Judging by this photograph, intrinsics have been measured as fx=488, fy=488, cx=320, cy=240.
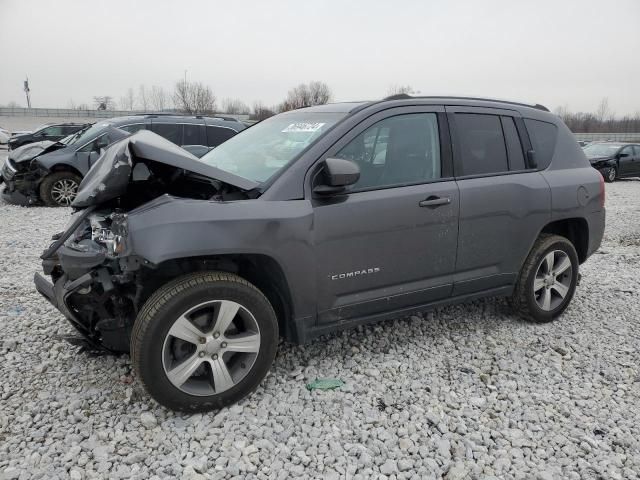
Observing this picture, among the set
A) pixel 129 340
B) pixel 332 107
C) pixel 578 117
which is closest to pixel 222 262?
pixel 129 340

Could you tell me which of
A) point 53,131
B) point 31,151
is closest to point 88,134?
point 31,151

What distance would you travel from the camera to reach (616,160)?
17969 millimetres

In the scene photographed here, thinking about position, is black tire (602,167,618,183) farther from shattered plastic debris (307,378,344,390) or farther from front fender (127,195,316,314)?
front fender (127,195,316,314)

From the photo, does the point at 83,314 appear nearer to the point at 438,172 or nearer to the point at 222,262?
the point at 222,262

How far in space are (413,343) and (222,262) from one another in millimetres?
1714

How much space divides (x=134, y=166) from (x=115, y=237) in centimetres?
53

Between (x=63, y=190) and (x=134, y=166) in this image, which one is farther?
(x=63, y=190)

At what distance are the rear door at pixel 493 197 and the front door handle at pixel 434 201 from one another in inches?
5.8

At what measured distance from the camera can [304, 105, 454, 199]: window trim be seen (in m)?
3.00

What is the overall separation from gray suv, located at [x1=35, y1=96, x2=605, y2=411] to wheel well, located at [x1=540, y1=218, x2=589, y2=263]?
1.13 feet

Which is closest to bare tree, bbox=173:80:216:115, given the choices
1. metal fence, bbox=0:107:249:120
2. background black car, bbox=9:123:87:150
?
metal fence, bbox=0:107:249:120

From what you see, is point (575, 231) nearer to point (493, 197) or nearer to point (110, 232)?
point (493, 197)

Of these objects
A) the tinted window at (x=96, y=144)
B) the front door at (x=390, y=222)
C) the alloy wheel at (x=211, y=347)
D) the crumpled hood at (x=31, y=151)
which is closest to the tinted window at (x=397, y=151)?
the front door at (x=390, y=222)

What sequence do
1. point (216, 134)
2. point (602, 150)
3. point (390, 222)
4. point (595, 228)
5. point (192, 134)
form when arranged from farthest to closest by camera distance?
1. point (602, 150)
2. point (216, 134)
3. point (192, 134)
4. point (595, 228)
5. point (390, 222)
